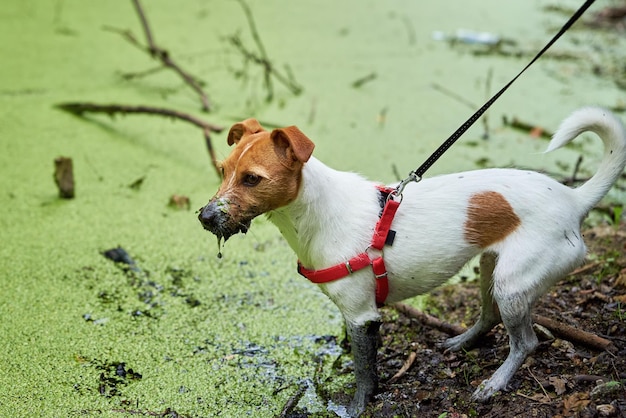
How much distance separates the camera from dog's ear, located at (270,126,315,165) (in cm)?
197

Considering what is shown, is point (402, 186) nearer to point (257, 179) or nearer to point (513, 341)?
point (257, 179)

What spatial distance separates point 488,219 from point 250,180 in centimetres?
81

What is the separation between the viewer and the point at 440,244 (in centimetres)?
219

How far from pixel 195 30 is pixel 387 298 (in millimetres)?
4349

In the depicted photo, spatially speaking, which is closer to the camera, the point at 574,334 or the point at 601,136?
the point at 601,136

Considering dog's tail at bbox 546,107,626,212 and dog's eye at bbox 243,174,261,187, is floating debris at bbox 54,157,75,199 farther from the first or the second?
dog's tail at bbox 546,107,626,212

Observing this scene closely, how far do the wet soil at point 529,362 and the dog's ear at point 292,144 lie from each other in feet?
3.14

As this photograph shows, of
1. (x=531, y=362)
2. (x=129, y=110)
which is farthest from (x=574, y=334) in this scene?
(x=129, y=110)

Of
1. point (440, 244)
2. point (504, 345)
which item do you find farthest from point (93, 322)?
point (504, 345)

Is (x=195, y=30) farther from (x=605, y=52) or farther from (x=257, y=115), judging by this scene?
(x=605, y=52)

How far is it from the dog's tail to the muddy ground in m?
0.55

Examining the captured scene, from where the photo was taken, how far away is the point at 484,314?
252 centimetres

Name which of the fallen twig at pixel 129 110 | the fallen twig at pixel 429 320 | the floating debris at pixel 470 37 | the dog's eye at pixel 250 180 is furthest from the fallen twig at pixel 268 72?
the dog's eye at pixel 250 180

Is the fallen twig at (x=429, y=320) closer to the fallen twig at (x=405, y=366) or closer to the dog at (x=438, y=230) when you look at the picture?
the fallen twig at (x=405, y=366)
